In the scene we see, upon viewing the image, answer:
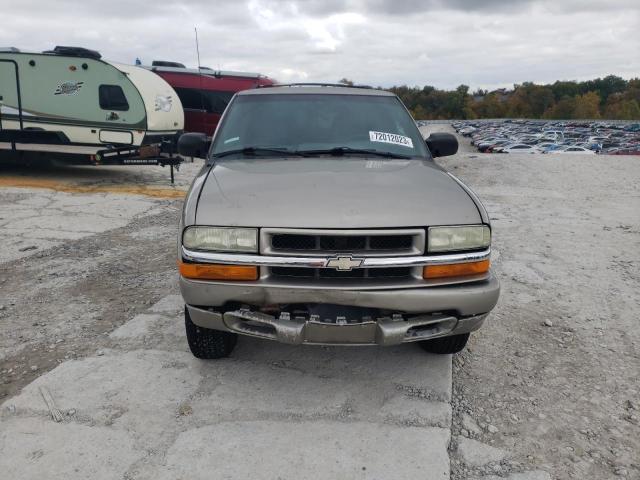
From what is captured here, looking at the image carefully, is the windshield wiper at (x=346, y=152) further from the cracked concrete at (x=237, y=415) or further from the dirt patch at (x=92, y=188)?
the dirt patch at (x=92, y=188)

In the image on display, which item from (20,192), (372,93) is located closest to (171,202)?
(20,192)

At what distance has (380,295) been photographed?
2381 millimetres

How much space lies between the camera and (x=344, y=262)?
2.38 meters

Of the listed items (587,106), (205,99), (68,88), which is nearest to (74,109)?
(68,88)

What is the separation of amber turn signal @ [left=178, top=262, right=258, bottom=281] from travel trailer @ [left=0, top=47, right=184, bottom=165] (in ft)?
26.6

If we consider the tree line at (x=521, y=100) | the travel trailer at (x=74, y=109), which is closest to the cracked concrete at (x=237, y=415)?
the travel trailer at (x=74, y=109)

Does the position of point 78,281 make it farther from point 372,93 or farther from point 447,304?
point 447,304

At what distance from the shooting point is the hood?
243 centimetres

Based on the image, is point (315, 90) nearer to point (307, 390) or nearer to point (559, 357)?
point (307, 390)

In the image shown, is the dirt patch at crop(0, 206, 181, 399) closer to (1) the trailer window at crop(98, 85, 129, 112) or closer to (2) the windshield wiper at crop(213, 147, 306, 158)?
(2) the windshield wiper at crop(213, 147, 306, 158)

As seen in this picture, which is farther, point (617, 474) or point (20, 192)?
point (20, 192)

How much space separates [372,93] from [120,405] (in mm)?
3044

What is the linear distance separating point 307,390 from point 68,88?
30.2ft

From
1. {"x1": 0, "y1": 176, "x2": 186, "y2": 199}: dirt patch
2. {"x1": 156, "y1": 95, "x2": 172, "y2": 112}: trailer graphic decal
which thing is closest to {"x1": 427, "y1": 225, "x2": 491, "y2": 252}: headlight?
{"x1": 0, "y1": 176, "x2": 186, "y2": 199}: dirt patch
